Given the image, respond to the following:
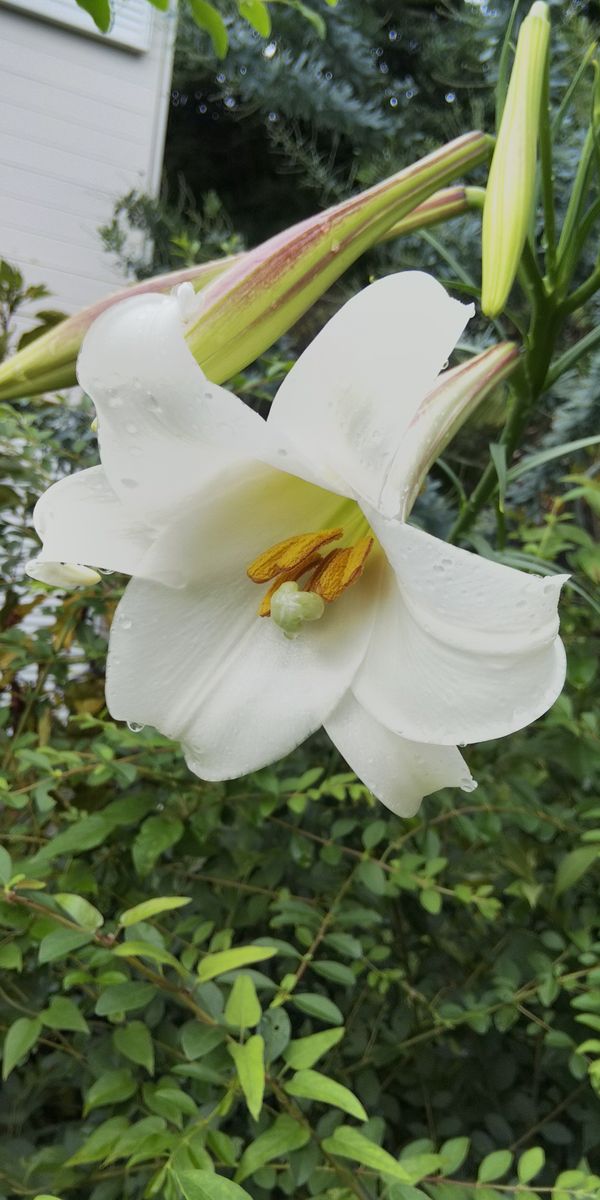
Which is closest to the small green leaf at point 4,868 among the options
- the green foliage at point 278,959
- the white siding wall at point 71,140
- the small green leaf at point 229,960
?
the green foliage at point 278,959

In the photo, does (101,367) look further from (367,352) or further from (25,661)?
(25,661)

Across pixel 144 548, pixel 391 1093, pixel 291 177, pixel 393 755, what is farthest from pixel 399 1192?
pixel 291 177

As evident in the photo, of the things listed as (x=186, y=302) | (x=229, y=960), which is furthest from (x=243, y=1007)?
(x=186, y=302)

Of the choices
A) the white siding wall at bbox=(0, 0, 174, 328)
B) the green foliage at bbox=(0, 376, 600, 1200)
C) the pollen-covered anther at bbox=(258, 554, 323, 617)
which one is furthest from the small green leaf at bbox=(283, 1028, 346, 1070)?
the white siding wall at bbox=(0, 0, 174, 328)

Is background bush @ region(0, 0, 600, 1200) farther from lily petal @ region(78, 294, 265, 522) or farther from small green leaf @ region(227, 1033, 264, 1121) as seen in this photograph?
lily petal @ region(78, 294, 265, 522)

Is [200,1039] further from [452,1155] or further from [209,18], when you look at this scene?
[209,18]

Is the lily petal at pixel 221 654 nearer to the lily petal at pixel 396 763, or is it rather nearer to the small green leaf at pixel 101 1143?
the lily petal at pixel 396 763
